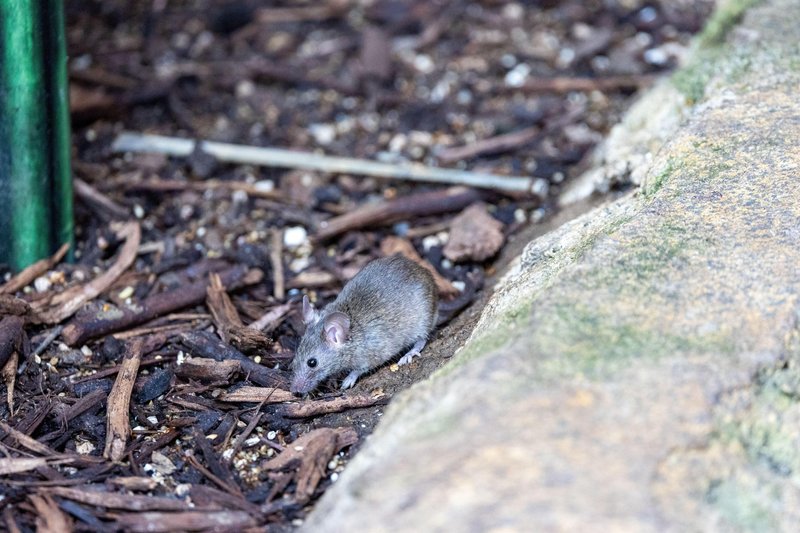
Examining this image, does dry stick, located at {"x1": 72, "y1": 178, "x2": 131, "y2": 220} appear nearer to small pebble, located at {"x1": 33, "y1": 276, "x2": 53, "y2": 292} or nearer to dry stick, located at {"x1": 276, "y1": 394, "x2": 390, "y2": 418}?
small pebble, located at {"x1": 33, "y1": 276, "x2": 53, "y2": 292}

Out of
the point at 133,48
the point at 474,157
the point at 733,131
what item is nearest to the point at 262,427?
the point at 733,131

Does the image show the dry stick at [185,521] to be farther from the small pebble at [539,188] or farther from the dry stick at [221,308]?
the small pebble at [539,188]

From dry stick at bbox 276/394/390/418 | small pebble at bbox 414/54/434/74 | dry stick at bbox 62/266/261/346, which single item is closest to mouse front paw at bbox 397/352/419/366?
dry stick at bbox 276/394/390/418

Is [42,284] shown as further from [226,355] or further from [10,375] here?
[226,355]

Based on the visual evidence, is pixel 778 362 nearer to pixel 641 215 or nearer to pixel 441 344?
pixel 641 215

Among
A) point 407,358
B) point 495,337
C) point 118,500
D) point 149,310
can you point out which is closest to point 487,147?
point 407,358

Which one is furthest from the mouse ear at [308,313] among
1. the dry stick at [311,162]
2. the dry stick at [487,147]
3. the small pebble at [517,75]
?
the small pebble at [517,75]
